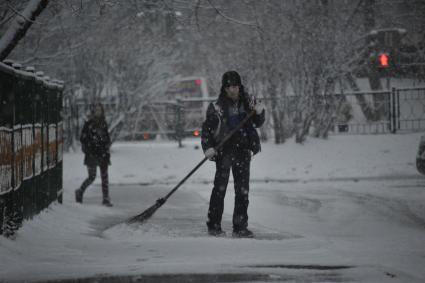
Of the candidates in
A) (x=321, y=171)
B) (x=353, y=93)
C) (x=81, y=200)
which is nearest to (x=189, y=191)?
(x=81, y=200)

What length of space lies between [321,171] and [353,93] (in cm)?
442

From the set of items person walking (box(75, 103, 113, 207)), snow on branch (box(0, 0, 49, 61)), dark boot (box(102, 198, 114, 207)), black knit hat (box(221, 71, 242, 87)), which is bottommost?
dark boot (box(102, 198, 114, 207))

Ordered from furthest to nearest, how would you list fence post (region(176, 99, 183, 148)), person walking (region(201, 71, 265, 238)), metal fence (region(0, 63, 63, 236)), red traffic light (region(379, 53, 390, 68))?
fence post (region(176, 99, 183, 148)) → red traffic light (region(379, 53, 390, 68)) → person walking (region(201, 71, 265, 238)) → metal fence (region(0, 63, 63, 236))

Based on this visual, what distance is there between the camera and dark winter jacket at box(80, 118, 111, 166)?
445 inches

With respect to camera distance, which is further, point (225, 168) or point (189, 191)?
point (189, 191)

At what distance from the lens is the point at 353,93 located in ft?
63.7

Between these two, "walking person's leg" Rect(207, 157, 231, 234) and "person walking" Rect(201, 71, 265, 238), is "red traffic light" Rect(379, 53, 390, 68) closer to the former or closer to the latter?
"person walking" Rect(201, 71, 265, 238)

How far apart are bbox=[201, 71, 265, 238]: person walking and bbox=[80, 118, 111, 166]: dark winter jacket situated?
3920 mm

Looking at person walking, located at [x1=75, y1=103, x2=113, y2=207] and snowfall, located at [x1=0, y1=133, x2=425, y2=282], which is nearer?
snowfall, located at [x1=0, y1=133, x2=425, y2=282]

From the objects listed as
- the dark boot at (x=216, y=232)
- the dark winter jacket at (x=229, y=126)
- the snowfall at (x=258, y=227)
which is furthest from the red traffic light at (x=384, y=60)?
the dark boot at (x=216, y=232)

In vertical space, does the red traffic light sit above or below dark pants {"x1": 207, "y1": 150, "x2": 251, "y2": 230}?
above

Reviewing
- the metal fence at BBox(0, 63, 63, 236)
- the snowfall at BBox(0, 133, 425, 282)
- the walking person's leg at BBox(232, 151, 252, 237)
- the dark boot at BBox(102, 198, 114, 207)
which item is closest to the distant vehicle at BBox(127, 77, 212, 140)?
the snowfall at BBox(0, 133, 425, 282)

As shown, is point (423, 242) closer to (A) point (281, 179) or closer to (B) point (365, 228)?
(B) point (365, 228)

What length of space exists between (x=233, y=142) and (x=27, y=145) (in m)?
2.22
